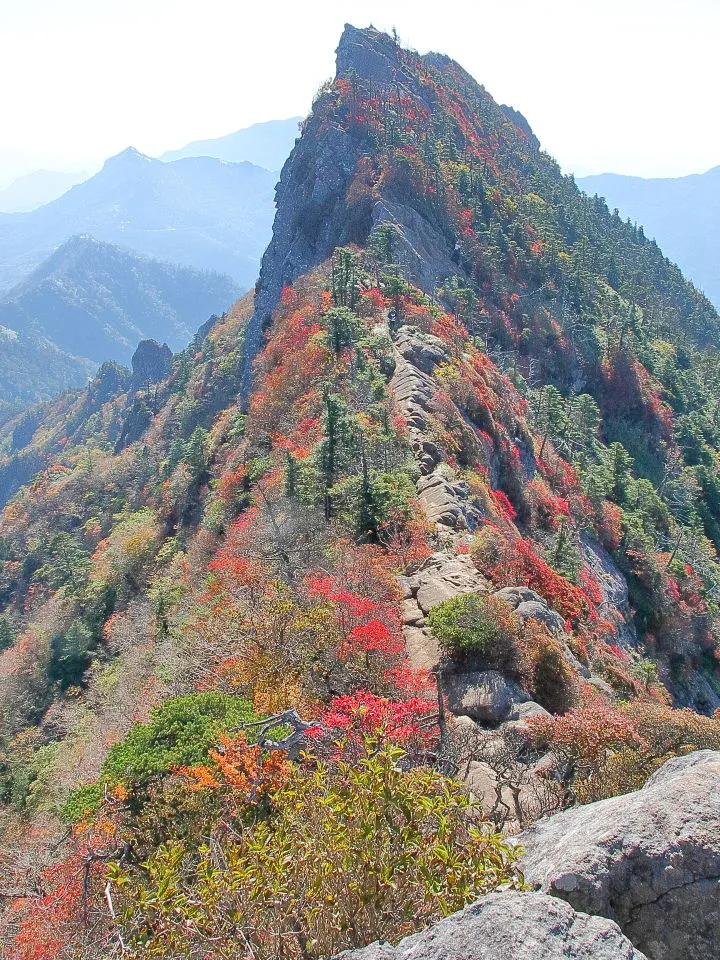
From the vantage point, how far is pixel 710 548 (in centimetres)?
6931

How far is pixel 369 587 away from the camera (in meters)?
22.1

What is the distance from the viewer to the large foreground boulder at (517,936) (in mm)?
5148

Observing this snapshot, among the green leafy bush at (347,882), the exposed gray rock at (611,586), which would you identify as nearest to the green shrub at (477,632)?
the green leafy bush at (347,882)

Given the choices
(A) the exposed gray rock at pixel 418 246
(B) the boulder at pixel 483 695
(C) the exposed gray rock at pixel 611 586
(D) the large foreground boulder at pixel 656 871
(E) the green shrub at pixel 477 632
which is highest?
(A) the exposed gray rock at pixel 418 246

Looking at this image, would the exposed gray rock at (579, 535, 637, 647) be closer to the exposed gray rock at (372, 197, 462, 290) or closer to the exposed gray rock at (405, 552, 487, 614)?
the exposed gray rock at (405, 552, 487, 614)

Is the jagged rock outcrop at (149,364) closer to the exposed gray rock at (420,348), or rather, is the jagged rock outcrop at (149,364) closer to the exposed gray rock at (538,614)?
the exposed gray rock at (420,348)

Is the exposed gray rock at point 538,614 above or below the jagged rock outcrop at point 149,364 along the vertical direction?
above

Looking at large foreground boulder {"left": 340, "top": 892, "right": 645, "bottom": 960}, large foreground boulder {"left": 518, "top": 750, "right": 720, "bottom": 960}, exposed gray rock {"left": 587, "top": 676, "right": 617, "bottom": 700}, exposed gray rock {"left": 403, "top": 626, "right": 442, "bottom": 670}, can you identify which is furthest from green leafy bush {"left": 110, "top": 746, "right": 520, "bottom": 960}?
exposed gray rock {"left": 587, "top": 676, "right": 617, "bottom": 700}

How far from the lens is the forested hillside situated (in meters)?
8.00

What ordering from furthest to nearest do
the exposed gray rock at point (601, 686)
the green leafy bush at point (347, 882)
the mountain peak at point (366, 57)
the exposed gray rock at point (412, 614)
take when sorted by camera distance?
1. the mountain peak at point (366, 57)
2. the exposed gray rock at point (601, 686)
3. the exposed gray rock at point (412, 614)
4. the green leafy bush at point (347, 882)

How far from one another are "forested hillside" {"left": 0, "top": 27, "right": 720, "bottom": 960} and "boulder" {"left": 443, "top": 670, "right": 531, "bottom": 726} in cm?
9

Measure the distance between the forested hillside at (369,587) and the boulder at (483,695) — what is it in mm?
90

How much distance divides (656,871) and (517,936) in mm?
2243

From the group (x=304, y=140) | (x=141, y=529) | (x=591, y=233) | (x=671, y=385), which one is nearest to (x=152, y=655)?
(x=141, y=529)
